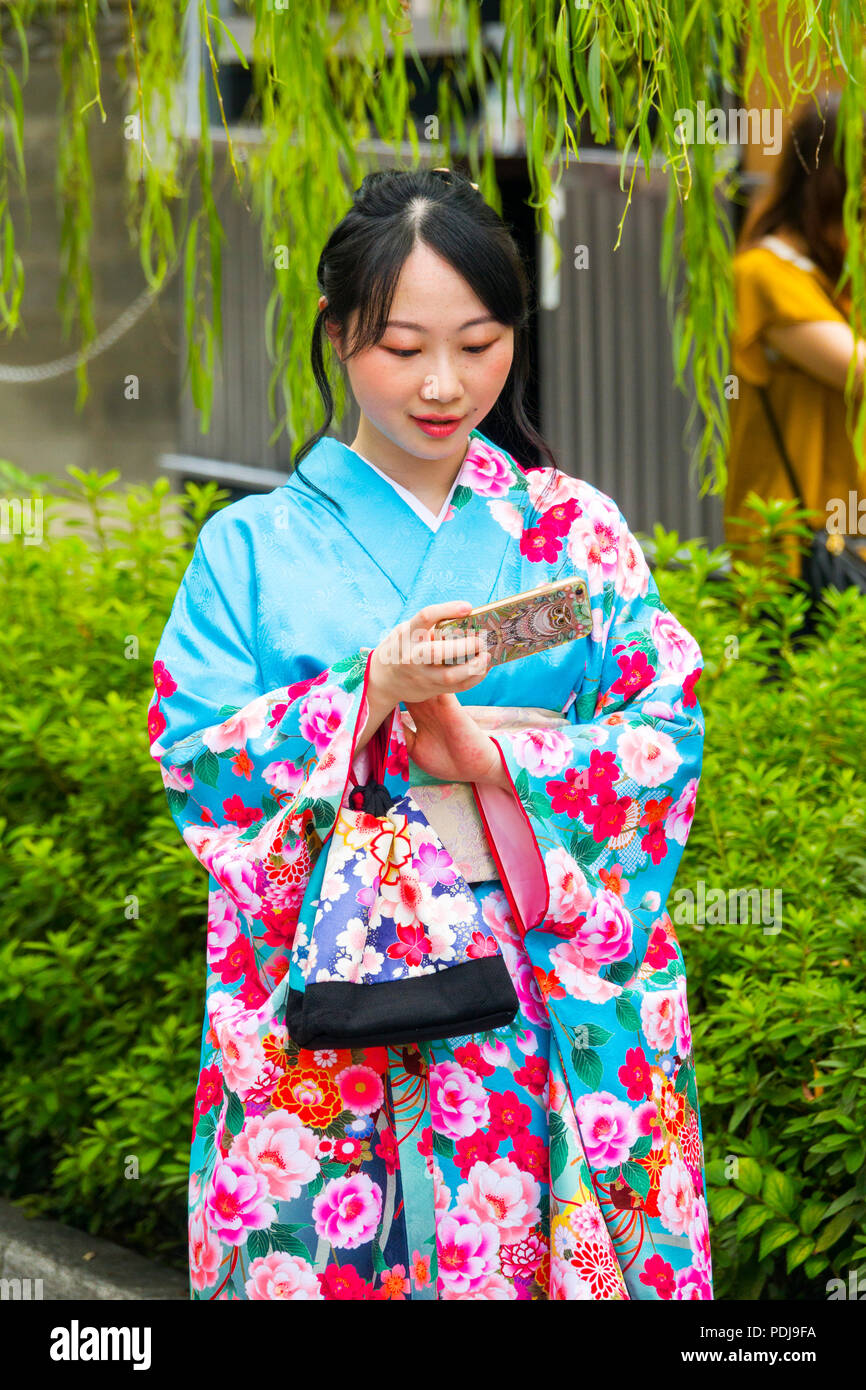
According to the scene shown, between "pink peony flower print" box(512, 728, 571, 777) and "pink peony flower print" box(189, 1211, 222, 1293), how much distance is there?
735 millimetres

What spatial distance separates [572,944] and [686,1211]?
383mm

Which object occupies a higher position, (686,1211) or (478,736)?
(478,736)

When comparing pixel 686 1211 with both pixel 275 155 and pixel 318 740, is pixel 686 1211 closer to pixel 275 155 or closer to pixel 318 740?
pixel 318 740

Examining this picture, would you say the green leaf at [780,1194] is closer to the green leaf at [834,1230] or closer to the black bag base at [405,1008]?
the green leaf at [834,1230]

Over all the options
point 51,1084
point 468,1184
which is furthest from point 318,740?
point 51,1084

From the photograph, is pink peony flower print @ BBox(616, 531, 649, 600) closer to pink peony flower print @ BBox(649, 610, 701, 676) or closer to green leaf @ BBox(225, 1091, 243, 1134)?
pink peony flower print @ BBox(649, 610, 701, 676)

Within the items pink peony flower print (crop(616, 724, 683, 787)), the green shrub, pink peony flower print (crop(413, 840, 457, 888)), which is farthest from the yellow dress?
pink peony flower print (crop(413, 840, 457, 888))

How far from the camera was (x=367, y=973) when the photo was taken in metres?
1.88

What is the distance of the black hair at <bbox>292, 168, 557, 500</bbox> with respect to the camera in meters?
1.98

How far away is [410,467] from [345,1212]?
98 cm

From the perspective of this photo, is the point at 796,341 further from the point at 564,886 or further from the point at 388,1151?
the point at 388,1151

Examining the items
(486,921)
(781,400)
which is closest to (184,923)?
(486,921)

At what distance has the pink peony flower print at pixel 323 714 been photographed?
6.17ft

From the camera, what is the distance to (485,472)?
87.0 inches
